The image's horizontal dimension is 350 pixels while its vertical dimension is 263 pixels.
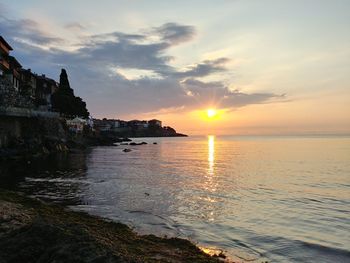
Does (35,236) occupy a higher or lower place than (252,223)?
higher

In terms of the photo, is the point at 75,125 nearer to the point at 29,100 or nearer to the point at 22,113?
the point at 29,100

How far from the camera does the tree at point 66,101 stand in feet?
375

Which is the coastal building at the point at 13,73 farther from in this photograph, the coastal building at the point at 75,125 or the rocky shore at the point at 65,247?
the rocky shore at the point at 65,247

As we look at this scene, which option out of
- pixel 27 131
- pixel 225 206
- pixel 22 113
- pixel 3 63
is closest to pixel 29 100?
pixel 3 63

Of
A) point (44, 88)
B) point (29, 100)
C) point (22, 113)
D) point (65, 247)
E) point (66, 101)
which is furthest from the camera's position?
point (44, 88)

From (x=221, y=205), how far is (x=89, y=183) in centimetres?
1514

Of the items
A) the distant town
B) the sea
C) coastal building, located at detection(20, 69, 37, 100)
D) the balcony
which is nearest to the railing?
the distant town

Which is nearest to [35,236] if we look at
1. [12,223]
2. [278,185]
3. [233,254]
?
[12,223]

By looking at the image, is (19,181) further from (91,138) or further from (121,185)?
(91,138)

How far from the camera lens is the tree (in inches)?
4496

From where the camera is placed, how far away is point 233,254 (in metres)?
15.7

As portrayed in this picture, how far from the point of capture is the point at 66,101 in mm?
114938

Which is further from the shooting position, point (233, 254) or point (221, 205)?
point (221, 205)

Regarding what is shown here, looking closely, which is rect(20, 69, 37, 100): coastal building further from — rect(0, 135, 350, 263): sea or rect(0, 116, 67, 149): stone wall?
rect(0, 135, 350, 263): sea
